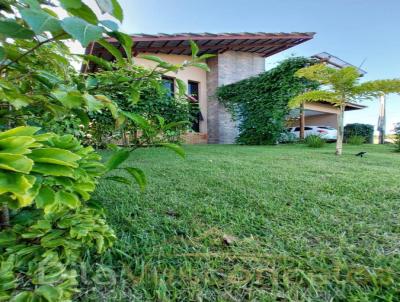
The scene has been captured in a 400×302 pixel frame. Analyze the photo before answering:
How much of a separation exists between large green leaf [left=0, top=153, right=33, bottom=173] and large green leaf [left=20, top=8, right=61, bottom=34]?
0.27m

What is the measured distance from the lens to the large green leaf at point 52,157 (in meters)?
0.62

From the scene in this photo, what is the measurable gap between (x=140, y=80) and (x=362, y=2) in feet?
44.6

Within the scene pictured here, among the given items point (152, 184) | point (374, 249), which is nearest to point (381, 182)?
point (374, 249)

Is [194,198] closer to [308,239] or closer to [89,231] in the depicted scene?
[308,239]

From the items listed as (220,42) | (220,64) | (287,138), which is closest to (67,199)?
(287,138)

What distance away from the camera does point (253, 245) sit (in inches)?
49.1

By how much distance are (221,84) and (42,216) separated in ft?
37.9

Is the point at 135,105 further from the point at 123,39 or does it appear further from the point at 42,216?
the point at 123,39

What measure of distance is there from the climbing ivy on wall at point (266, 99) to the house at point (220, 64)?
97 cm

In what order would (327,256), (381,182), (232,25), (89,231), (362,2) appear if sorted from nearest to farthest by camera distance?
(89,231), (327,256), (381,182), (362,2), (232,25)

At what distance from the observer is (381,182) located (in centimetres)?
253

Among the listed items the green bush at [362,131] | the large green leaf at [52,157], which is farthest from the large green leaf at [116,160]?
the green bush at [362,131]

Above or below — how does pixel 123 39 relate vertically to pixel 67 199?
above

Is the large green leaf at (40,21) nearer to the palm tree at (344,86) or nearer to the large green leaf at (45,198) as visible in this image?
the large green leaf at (45,198)
